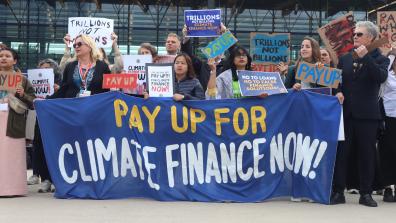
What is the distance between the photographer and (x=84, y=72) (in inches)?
257

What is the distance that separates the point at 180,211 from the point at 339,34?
9.30 ft

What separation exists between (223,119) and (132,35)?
18.2 metres

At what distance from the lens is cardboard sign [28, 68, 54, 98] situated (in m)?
7.07

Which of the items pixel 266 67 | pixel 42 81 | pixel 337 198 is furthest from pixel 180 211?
pixel 266 67

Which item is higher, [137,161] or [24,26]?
[24,26]

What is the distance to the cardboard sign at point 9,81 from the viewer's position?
250 inches

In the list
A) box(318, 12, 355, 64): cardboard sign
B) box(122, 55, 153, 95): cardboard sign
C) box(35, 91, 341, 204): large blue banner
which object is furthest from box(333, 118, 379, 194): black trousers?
box(122, 55, 153, 95): cardboard sign

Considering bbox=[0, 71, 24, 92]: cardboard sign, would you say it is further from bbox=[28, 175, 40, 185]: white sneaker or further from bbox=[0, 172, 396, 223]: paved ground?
bbox=[28, 175, 40, 185]: white sneaker

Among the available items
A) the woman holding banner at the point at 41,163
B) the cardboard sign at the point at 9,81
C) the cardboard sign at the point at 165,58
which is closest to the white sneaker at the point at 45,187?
the woman holding banner at the point at 41,163

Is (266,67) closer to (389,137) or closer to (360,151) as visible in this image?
(389,137)

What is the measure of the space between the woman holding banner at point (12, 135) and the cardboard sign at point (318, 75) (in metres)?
3.15

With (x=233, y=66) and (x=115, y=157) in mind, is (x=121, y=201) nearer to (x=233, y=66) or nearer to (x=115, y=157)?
(x=115, y=157)

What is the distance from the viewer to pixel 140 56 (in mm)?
7348

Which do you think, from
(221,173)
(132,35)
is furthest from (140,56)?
(132,35)
